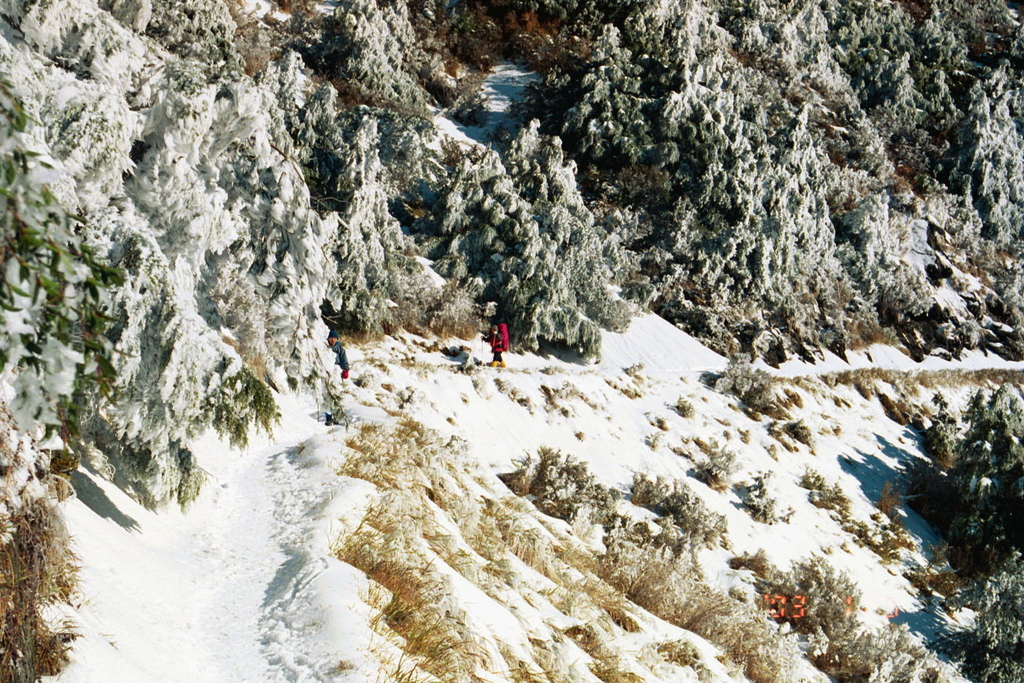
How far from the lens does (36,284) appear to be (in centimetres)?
182

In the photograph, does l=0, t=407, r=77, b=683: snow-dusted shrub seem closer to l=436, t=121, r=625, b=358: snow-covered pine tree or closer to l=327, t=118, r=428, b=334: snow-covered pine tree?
l=327, t=118, r=428, b=334: snow-covered pine tree

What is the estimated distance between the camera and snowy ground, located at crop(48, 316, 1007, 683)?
158 inches

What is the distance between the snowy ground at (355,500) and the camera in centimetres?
401

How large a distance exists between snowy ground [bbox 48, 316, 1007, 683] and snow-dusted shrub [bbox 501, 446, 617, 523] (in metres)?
0.63

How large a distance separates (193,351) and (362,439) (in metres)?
3.45

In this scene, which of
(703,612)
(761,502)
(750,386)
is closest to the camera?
(703,612)

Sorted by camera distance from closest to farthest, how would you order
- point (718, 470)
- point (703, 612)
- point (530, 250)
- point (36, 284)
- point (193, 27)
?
point (36, 284)
point (703, 612)
point (718, 470)
point (530, 250)
point (193, 27)

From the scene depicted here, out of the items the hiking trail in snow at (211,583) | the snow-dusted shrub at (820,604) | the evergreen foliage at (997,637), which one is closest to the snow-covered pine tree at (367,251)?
the hiking trail in snow at (211,583)

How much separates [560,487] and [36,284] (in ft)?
31.6

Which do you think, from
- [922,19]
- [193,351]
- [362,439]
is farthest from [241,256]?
[922,19]

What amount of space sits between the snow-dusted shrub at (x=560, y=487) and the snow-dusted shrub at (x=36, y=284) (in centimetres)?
892

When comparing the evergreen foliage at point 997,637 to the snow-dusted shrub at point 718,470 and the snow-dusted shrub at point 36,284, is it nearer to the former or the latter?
the snow-dusted shrub at point 718,470

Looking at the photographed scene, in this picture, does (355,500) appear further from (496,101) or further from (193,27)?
(496,101)

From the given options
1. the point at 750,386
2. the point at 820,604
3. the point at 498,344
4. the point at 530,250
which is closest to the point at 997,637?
the point at 820,604
